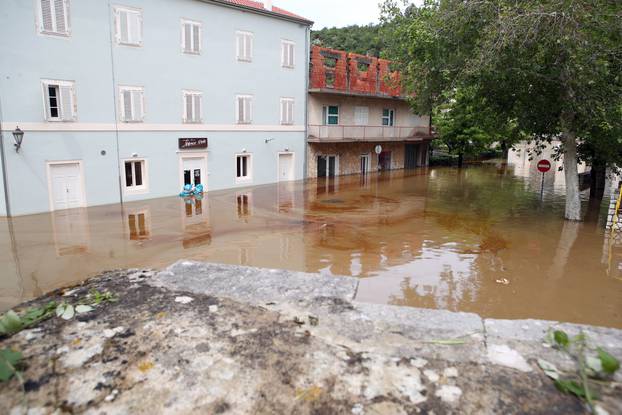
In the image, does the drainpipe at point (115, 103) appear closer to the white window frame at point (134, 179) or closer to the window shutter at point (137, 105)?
the white window frame at point (134, 179)

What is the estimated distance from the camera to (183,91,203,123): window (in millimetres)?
19625

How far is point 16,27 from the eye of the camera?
14.6 metres

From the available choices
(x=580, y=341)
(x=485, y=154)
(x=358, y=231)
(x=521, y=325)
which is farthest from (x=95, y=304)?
(x=485, y=154)

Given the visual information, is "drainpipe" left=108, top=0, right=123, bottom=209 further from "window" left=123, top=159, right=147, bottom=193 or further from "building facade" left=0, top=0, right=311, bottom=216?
"window" left=123, top=159, right=147, bottom=193

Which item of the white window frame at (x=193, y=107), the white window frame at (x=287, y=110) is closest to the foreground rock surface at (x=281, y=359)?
the white window frame at (x=193, y=107)

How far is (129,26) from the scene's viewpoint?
17297 mm

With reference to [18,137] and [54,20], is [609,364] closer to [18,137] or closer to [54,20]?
[18,137]

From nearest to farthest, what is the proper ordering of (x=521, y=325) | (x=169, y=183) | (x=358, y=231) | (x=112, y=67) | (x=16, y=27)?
(x=521, y=325)
(x=358, y=231)
(x=16, y=27)
(x=112, y=67)
(x=169, y=183)

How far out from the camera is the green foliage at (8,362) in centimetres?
313

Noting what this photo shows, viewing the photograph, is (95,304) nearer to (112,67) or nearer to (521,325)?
(521,325)

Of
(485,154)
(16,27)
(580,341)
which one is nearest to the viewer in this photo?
(580,341)

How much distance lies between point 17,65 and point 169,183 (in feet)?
23.0

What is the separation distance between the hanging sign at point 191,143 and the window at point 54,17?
5.97 m

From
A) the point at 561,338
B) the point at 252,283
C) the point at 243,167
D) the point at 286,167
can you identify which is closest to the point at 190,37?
the point at 243,167
